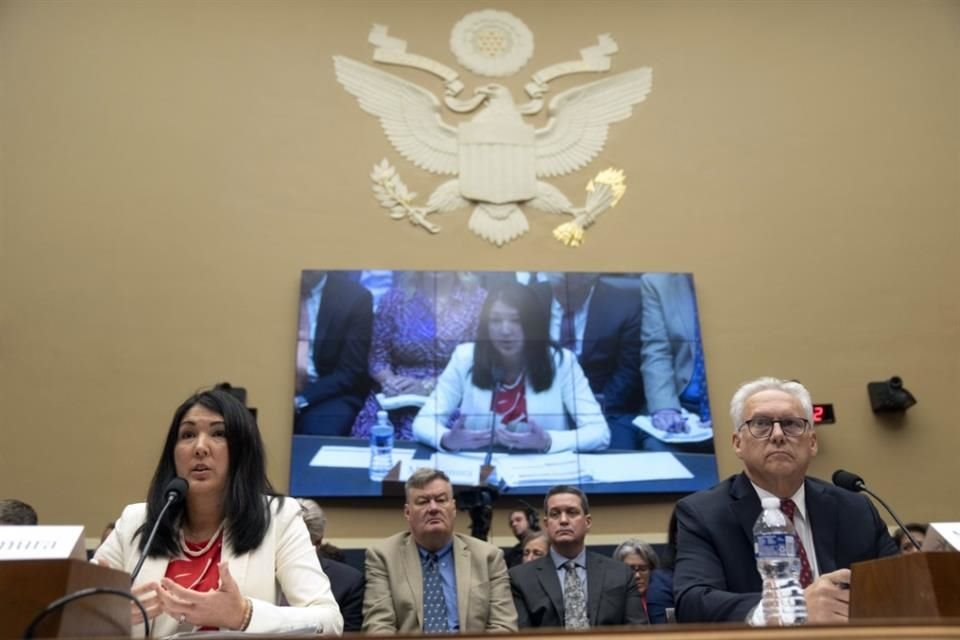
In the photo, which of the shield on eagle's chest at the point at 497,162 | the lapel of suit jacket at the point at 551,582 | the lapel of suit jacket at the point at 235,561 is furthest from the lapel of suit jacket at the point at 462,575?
the shield on eagle's chest at the point at 497,162

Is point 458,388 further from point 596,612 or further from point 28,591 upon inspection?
point 28,591

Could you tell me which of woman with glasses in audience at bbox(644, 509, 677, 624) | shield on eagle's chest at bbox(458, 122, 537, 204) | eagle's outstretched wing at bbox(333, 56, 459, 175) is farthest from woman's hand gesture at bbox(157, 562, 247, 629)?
eagle's outstretched wing at bbox(333, 56, 459, 175)

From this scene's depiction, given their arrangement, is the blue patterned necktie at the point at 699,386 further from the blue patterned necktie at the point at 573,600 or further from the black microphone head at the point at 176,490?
the black microphone head at the point at 176,490

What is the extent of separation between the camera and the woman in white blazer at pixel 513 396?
590 centimetres

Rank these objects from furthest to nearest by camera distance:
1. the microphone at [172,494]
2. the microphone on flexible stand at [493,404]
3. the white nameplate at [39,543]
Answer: the microphone on flexible stand at [493,404], the microphone at [172,494], the white nameplate at [39,543]

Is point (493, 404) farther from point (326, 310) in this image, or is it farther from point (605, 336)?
point (326, 310)

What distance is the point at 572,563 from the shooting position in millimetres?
3609

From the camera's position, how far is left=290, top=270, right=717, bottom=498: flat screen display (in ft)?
19.1

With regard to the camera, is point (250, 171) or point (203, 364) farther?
point (250, 171)

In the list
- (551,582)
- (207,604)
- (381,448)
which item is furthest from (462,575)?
(381,448)

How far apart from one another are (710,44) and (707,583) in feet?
19.4

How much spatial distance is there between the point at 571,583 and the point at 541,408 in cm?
247

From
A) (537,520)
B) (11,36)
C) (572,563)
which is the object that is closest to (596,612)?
(572,563)

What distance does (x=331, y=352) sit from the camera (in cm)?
602
